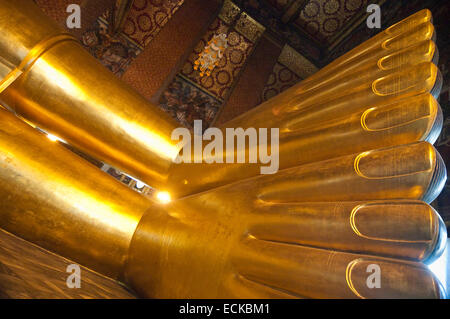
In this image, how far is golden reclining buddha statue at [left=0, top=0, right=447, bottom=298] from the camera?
0.42 meters

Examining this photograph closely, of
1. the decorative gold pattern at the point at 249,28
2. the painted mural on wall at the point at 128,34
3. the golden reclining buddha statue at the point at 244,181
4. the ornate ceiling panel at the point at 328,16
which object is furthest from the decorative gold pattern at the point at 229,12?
the golden reclining buddha statue at the point at 244,181

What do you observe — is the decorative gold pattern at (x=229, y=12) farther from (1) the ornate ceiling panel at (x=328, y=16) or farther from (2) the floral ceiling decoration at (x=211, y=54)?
(1) the ornate ceiling panel at (x=328, y=16)

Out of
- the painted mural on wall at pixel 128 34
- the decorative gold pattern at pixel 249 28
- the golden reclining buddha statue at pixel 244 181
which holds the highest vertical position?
the decorative gold pattern at pixel 249 28

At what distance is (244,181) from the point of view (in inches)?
28.0

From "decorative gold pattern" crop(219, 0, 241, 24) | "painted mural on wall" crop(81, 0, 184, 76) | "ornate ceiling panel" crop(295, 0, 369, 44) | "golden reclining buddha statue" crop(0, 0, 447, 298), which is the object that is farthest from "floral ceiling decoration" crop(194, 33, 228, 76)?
"golden reclining buddha statue" crop(0, 0, 447, 298)

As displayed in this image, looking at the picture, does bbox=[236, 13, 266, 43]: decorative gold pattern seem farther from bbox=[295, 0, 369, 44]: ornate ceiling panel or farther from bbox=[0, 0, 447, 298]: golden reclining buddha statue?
bbox=[0, 0, 447, 298]: golden reclining buddha statue

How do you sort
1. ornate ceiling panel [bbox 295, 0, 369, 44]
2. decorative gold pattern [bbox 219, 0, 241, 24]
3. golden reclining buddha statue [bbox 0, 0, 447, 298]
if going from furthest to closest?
decorative gold pattern [bbox 219, 0, 241, 24]
ornate ceiling panel [bbox 295, 0, 369, 44]
golden reclining buddha statue [bbox 0, 0, 447, 298]

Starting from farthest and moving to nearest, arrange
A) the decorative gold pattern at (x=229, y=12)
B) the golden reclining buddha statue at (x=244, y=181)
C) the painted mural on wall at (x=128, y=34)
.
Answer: the decorative gold pattern at (x=229, y=12)
the painted mural on wall at (x=128, y=34)
the golden reclining buddha statue at (x=244, y=181)

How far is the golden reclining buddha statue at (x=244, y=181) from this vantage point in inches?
16.7

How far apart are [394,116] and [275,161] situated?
289 millimetres

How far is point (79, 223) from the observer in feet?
2.42

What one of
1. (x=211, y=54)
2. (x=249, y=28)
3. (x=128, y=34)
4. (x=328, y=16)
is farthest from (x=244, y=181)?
(x=328, y=16)

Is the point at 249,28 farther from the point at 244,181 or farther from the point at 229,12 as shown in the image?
the point at 244,181

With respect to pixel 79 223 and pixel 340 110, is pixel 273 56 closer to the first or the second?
pixel 340 110
